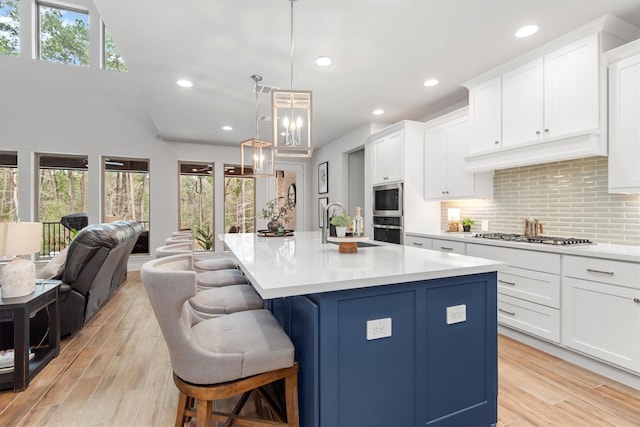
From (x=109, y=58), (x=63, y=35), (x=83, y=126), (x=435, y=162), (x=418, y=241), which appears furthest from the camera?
(x=109, y=58)

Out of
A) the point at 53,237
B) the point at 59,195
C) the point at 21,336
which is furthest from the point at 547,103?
the point at 53,237

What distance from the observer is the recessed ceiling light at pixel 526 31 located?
249cm

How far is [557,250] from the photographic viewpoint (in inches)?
96.0

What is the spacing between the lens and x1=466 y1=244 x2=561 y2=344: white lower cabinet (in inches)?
98.1

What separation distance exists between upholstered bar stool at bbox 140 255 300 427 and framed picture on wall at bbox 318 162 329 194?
5.55 m

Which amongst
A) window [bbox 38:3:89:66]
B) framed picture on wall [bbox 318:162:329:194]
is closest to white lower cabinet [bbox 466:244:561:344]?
framed picture on wall [bbox 318:162:329:194]

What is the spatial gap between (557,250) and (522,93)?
150cm

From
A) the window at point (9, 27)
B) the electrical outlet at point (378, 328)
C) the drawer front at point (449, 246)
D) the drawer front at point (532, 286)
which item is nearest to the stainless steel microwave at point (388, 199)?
the drawer front at point (449, 246)

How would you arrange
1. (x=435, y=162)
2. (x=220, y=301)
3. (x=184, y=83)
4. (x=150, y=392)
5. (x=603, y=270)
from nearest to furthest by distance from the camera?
(x=220, y=301) → (x=150, y=392) → (x=603, y=270) → (x=184, y=83) → (x=435, y=162)

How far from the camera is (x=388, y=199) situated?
4.68 metres

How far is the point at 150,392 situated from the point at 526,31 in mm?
3853

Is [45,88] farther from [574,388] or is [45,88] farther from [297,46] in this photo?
[574,388]

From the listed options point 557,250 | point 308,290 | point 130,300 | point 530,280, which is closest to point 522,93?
point 557,250

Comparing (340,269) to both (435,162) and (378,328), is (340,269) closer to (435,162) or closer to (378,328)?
(378,328)
